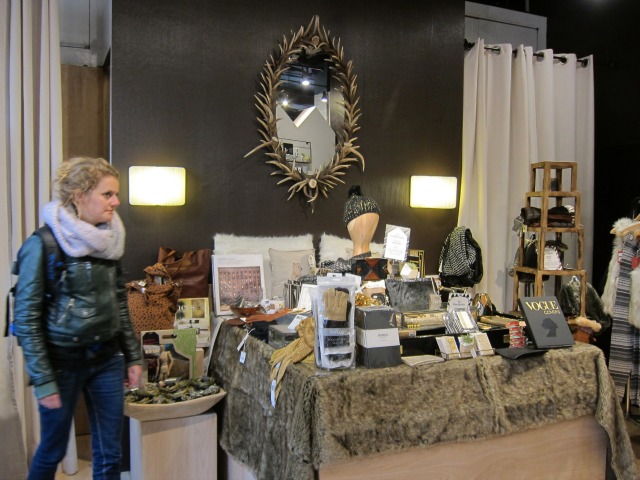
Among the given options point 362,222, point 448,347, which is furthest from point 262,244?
point 448,347

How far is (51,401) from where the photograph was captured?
1.84 meters

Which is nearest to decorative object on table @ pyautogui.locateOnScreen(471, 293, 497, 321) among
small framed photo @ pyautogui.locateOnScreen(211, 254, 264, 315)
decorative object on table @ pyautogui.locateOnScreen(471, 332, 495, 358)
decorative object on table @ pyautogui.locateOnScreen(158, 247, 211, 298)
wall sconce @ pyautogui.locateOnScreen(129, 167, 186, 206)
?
decorative object on table @ pyautogui.locateOnScreen(471, 332, 495, 358)

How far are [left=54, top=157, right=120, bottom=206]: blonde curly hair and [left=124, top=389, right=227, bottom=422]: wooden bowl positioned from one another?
38.6 inches

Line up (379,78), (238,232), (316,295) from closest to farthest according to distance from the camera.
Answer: (316,295) → (238,232) → (379,78)

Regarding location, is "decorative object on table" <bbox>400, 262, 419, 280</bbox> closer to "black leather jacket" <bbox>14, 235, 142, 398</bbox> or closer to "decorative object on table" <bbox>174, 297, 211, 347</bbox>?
"decorative object on table" <bbox>174, 297, 211, 347</bbox>

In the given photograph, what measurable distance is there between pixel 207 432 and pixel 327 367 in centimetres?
92

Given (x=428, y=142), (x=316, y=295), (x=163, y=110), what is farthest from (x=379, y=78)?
(x=316, y=295)

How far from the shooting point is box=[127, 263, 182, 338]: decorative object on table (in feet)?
9.71

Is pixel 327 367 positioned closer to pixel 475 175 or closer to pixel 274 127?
pixel 274 127

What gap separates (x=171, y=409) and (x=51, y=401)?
713mm

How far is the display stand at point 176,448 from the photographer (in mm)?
2488

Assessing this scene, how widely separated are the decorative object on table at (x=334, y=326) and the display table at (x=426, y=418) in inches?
2.2

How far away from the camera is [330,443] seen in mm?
1889

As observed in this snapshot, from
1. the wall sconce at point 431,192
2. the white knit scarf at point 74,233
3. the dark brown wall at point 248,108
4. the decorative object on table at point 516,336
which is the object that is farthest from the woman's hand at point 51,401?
the wall sconce at point 431,192
